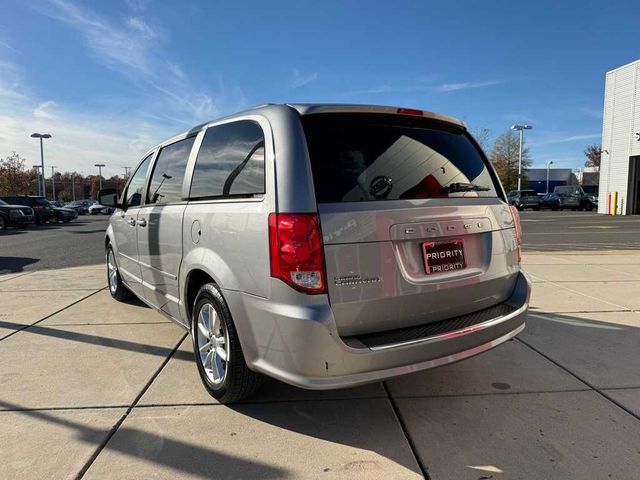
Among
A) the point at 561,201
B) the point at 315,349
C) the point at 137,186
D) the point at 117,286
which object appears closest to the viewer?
the point at 315,349

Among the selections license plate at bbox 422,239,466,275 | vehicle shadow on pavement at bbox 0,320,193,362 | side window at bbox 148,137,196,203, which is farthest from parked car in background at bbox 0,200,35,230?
license plate at bbox 422,239,466,275

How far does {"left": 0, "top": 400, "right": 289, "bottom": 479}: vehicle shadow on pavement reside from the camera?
2.43 m

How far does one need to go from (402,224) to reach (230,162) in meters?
1.23

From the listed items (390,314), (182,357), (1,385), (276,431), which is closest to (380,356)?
(390,314)

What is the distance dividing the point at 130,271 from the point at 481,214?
3666 millimetres

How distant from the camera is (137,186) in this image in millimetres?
5004

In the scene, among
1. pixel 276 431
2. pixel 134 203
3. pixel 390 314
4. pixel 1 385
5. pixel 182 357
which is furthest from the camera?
pixel 134 203

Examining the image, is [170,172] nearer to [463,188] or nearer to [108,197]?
[108,197]

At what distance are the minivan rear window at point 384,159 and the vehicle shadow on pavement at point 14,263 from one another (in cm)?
847

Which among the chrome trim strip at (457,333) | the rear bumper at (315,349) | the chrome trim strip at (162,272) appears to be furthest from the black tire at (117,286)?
the chrome trim strip at (457,333)

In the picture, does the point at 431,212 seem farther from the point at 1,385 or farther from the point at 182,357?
the point at 1,385

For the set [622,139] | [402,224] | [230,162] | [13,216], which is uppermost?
[622,139]

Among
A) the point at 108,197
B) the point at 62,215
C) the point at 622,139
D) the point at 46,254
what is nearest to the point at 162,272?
the point at 108,197

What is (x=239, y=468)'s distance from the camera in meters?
2.45
